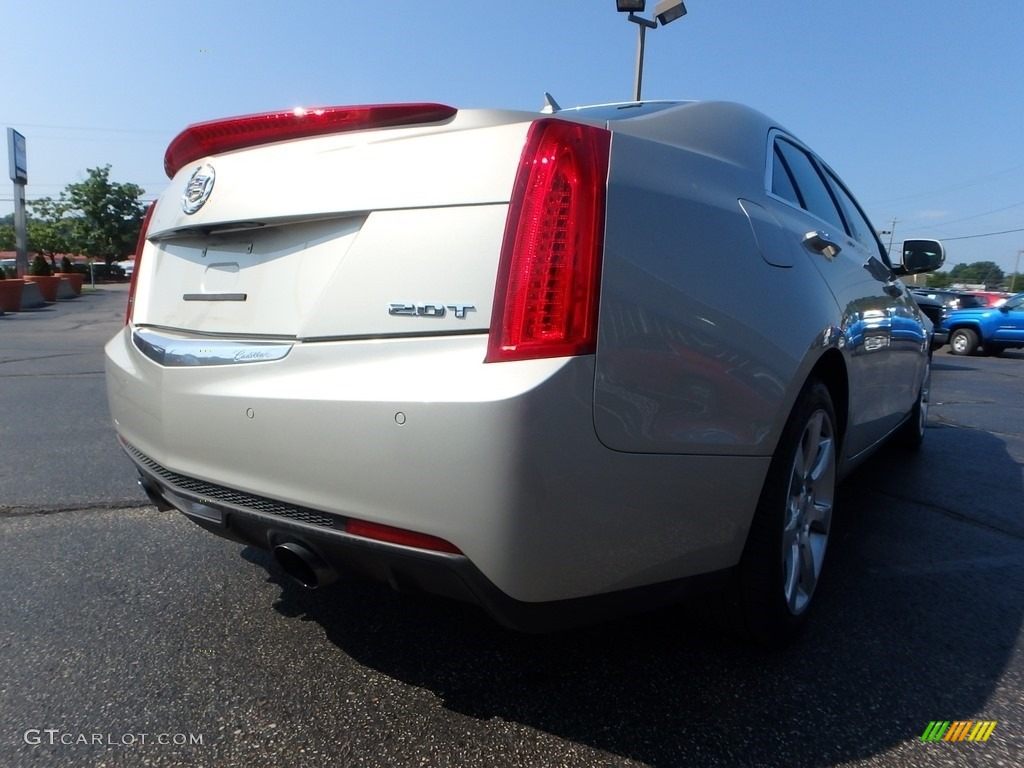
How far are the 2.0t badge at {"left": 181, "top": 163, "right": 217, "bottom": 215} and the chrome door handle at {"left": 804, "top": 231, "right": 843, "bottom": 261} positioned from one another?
1775mm

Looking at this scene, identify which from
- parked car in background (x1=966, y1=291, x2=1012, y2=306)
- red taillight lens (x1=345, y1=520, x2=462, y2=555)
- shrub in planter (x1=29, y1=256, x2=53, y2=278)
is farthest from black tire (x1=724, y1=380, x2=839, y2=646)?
shrub in planter (x1=29, y1=256, x2=53, y2=278)

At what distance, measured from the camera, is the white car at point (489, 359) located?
1554 millimetres

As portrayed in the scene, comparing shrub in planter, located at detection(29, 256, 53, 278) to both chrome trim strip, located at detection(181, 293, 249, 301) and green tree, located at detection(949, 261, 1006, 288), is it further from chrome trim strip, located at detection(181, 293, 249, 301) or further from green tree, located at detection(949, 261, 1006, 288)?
green tree, located at detection(949, 261, 1006, 288)

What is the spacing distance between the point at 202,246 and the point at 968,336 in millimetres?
18151

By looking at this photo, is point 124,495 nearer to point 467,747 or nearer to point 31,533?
point 31,533

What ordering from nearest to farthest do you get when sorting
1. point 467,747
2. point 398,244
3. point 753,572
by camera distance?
point 398,244
point 467,747
point 753,572

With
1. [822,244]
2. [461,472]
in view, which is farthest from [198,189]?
[822,244]

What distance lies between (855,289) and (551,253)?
5.73 ft

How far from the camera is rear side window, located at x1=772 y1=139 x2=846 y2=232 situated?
8.77 ft

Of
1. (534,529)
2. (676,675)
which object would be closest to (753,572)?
(676,675)

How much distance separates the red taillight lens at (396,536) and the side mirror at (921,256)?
3.91m

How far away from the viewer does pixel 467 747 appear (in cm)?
181

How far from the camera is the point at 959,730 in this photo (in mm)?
1927

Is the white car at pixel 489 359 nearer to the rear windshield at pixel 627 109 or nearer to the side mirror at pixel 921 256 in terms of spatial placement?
the rear windshield at pixel 627 109
